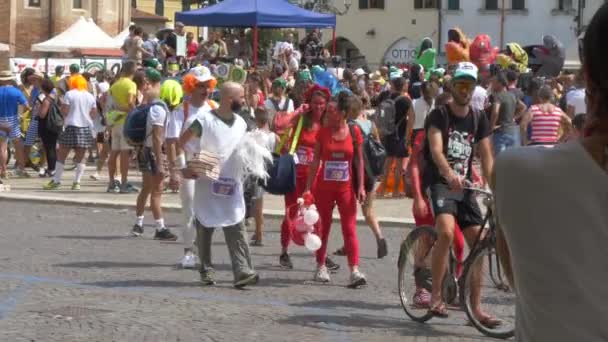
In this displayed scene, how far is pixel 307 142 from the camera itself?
1266 cm

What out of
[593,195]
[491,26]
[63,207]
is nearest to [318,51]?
[63,207]

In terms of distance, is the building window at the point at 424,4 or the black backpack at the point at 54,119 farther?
the building window at the point at 424,4

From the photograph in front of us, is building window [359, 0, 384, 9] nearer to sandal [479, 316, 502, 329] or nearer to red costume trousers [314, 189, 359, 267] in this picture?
red costume trousers [314, 189, 359, 267]

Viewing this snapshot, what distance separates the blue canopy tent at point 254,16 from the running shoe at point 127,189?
19.2 ft

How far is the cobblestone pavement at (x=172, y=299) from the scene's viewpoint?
29.9ft

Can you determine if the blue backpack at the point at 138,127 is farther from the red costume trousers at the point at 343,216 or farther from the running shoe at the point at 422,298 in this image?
the running shoe at the point at 422,298

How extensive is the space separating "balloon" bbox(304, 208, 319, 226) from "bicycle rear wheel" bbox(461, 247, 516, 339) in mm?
2275

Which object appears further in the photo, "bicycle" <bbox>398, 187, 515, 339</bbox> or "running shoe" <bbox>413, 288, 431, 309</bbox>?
"running shoe" <bbox>413, 288, 431, 309</bbox>

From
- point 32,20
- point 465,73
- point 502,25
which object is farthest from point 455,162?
point 502,25

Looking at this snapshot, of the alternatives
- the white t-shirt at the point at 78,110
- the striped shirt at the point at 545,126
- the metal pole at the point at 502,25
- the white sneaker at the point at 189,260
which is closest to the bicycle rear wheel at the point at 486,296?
the white sneaker at the point at 189,260

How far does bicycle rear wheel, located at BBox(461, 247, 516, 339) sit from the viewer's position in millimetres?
8953

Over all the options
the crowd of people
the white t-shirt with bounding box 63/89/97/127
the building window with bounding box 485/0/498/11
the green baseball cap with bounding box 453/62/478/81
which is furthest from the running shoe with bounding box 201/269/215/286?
the building window with bounding box 485/0/498/11

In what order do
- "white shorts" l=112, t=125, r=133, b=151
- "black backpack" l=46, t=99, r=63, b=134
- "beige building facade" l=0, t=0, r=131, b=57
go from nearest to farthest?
"white shorts" l=112, t=125, r=133, b=151
"black backpack" l=46, t=99, r=63, b=134
"beige building facade" l=0, t=0, r=131, b=57

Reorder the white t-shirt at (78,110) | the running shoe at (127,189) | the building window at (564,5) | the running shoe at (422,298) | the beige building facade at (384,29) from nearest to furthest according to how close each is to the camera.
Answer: the running shoe at (422,298) → the running shoe at (127,189) → the white t-shirt at (78,110) → the building window at (564,5) → the beige building facade at (384,29)
